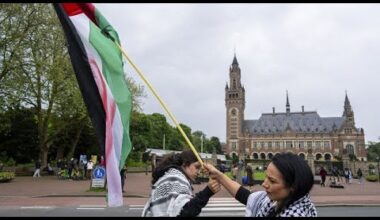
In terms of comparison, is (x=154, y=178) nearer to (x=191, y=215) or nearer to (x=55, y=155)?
(x=191, y=215)

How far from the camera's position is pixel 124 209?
1402 cm

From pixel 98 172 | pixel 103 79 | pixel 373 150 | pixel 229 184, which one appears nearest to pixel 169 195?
pixel 229 184

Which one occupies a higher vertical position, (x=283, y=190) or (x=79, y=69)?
(x=79, y=69)

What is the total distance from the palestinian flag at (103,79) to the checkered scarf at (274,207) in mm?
1391

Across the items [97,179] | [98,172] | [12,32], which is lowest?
[97,179]

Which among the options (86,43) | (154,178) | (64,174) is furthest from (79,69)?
(64,174)

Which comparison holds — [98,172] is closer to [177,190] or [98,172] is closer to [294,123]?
[177,190]

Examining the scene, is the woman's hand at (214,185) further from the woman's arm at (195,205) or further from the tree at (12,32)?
the tree at (12,32)

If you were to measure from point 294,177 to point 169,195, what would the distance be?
43.4 inches

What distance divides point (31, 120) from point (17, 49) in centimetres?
1769

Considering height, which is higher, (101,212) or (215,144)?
(215,144)

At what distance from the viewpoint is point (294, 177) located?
8.38 feet

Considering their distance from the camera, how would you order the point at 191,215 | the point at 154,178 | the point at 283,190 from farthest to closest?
1. the point at 154,178
2. the point at 191,215
3. the point at 283,190

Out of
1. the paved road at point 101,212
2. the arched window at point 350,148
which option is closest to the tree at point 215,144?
the arched window at point 350,148
